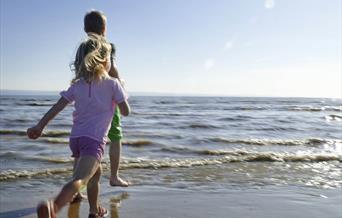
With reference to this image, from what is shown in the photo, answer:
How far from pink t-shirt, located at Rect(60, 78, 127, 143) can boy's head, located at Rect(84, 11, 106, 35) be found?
2.64 feet

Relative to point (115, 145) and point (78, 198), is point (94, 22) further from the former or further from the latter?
point (78, 198)

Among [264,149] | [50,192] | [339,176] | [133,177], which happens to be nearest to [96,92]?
[50,192]

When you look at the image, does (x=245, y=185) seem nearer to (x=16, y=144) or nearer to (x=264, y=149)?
(x=264, y=149)

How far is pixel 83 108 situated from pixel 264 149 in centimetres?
670

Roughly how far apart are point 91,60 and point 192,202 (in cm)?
206

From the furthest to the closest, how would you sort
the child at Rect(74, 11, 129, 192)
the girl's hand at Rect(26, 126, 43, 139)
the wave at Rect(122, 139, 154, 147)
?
the wave at Rect(122, 139, 154, 147), the child at Rect(74, 11, 129, 192), the girl's hand at Rect(26, 126, 43, 139)

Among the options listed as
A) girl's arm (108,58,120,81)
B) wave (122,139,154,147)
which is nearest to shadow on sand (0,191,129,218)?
girl's arm (108,58,120,81)

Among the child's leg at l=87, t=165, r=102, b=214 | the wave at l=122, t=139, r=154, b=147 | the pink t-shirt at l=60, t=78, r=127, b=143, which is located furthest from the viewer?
the wave at l=122, t=139, r=154, b=147

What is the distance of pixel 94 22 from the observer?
3891 millimetres

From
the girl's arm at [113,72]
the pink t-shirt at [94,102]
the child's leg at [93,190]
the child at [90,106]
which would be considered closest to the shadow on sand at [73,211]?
the child's leg at [93,190]

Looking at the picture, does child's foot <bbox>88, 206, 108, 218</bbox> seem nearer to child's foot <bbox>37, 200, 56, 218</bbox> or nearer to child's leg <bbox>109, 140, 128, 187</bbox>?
child's leg <bbox>109, 140, 128, 187</bbox>

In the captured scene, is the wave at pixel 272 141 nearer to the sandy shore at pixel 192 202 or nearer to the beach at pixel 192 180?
the beach at pixel 192 180

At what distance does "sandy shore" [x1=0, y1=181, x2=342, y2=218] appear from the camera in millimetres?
4137

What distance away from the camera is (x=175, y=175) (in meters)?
6.14
